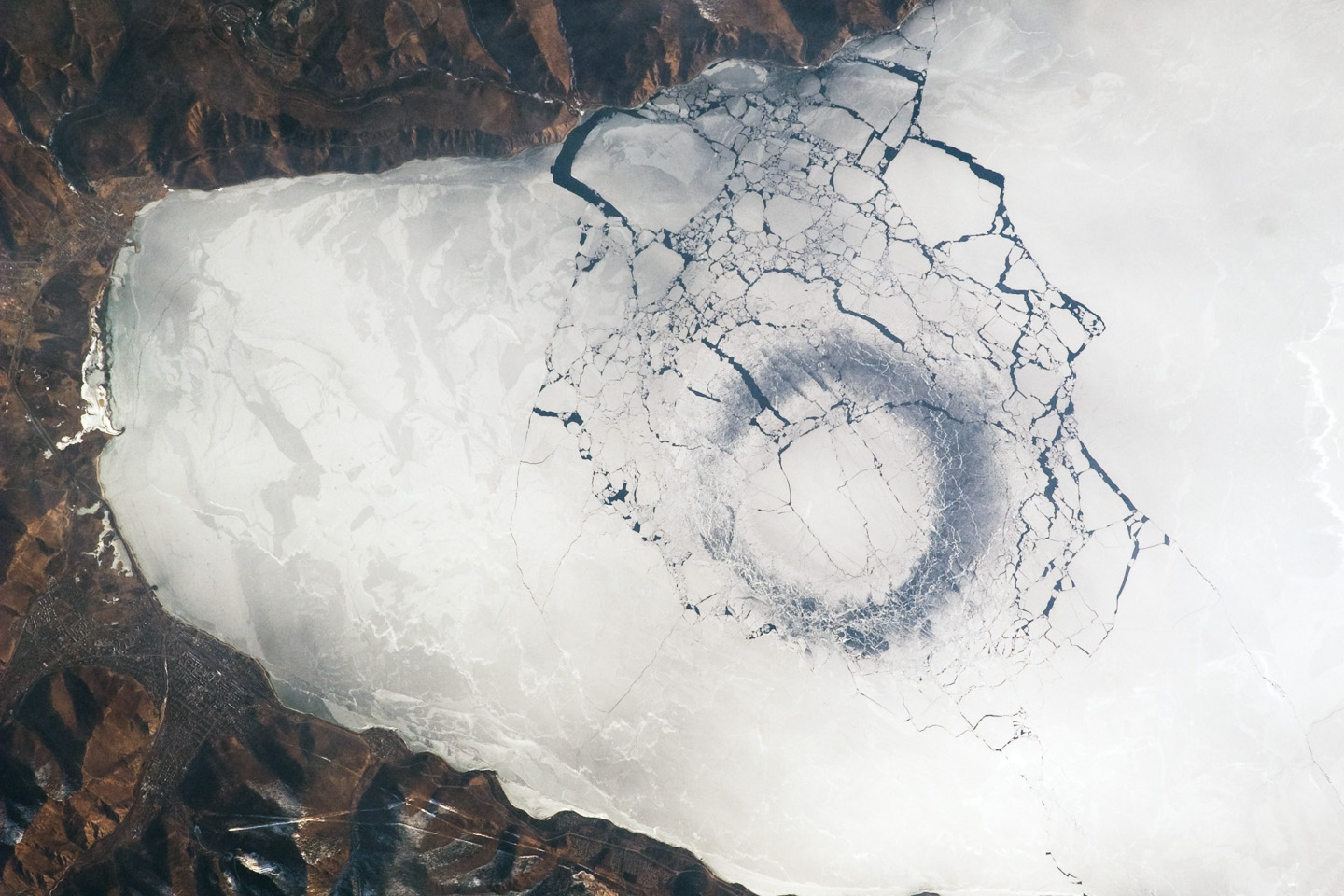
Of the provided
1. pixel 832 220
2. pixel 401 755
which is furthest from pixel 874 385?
pixel 401 755

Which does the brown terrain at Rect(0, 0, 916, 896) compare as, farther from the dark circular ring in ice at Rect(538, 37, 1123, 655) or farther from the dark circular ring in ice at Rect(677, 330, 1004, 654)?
the dark circular ring in ice at Rect(677, 330, 1004, 654)

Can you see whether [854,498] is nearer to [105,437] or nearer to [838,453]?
[838,453]

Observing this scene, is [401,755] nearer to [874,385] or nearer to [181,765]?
[181,765]

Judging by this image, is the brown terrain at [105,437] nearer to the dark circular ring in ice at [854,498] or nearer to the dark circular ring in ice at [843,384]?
the dark circular ring in ice at [843,384]

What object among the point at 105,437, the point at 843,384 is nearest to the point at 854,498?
the point at 843,384

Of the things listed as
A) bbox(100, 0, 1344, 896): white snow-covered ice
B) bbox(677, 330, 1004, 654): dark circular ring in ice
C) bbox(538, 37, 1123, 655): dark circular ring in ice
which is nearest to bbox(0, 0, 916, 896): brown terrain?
bbox(100, 0, 1344, 896): white snow-covered ice

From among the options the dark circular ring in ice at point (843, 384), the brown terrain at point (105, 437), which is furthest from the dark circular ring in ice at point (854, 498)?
the brown terrain at point (105, 437)
